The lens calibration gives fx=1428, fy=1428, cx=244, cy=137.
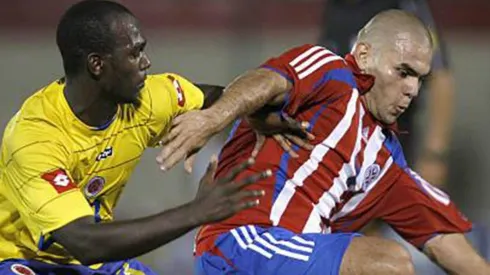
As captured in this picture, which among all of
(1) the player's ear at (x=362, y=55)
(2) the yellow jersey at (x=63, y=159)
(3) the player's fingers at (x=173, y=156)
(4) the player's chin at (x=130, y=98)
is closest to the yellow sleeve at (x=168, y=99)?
(2) the yellow jersey at (x=63, y=159)

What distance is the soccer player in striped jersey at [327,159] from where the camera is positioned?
13.3 feet

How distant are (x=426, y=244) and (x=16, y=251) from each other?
4.57 feet

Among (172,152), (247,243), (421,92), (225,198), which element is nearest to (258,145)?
(247,243)

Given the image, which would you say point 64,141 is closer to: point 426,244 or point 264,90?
point 264,90

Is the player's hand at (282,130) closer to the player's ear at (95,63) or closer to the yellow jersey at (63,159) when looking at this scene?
the yellow jersey at (63,159)

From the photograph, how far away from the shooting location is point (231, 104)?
4008mm

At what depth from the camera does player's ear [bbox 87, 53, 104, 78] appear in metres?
3.89

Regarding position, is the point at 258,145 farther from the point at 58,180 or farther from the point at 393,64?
the point at 58,180

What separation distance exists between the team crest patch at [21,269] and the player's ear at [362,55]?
1.18 metres

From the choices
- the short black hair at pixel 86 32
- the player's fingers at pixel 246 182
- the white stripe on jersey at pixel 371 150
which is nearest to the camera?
the player's fingers at pixel 246 182

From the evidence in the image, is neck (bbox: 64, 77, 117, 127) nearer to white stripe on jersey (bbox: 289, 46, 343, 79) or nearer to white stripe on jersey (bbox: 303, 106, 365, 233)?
white stripe on jersey (bbox: 289, 46, 343, 79)

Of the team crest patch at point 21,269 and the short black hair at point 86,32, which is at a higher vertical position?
the short black hair at point 86,32

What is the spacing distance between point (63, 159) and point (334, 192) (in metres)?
0.90

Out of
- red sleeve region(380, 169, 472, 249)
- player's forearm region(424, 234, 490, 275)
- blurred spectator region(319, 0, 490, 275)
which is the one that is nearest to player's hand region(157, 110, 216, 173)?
red sleeve region(380, 169, 472, 249)
